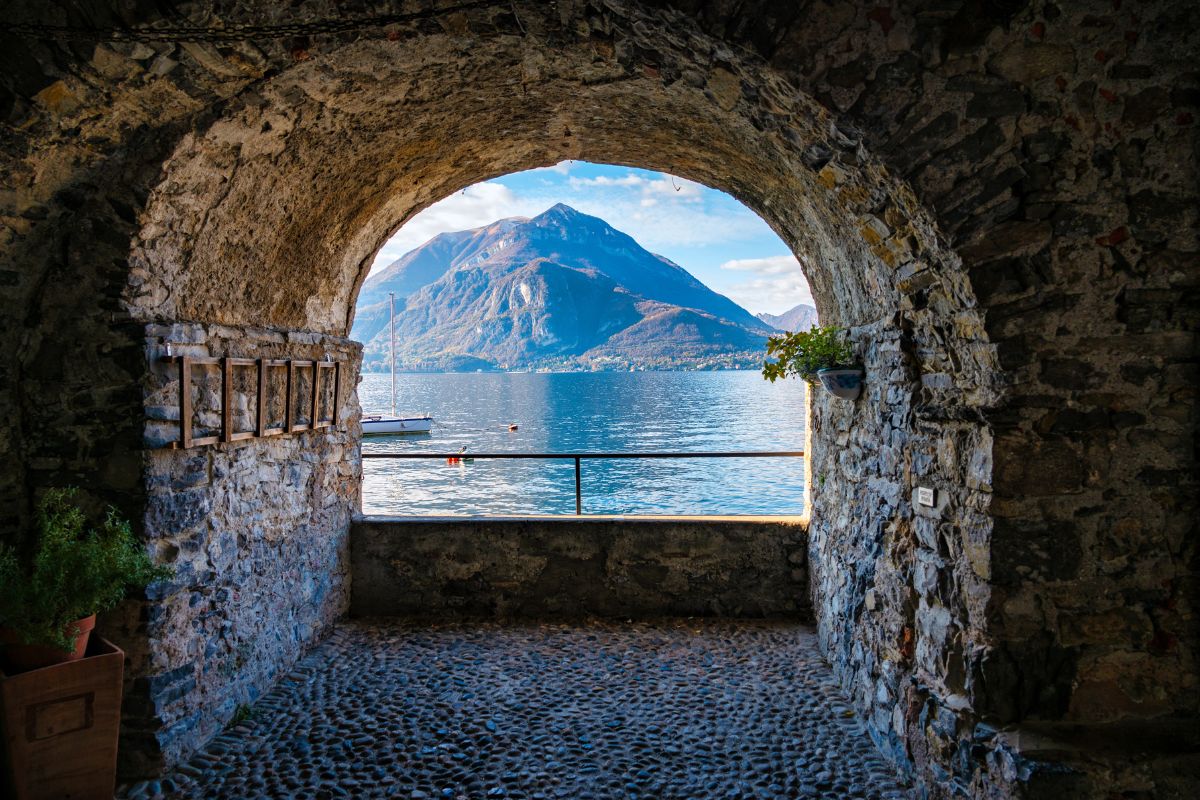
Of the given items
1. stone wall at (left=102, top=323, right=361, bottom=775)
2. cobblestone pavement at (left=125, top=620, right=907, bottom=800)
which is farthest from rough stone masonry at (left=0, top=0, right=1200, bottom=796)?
cobblestone pavement at (left=125, top=620, right=907, bottom=800)

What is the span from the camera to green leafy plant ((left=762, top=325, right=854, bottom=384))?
424cm

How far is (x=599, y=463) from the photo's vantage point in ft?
90.6

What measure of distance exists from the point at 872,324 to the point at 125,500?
3661mm

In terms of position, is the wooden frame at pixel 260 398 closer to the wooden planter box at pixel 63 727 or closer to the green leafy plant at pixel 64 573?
the green leafy plant at pixel 64 573

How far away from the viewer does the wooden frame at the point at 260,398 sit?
346cm

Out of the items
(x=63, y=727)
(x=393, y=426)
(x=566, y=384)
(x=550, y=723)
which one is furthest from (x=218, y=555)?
(x=566, y=384)

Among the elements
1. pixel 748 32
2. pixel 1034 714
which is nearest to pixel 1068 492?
pixel 1034 714

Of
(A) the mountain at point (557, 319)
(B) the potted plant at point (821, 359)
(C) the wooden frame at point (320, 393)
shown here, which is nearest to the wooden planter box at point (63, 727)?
(C) the wooden frame at point (320, 393)

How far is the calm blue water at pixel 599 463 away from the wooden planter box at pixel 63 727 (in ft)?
15.4

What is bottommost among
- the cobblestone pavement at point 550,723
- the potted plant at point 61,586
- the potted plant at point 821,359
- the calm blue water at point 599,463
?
the calm blue water at point 599,463

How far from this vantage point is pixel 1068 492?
256 centimetres

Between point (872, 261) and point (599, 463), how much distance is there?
2430cm

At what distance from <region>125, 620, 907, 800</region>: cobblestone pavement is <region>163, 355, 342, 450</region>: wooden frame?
146cm

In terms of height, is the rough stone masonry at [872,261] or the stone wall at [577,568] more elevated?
the rough stone masonry at [872,261]
